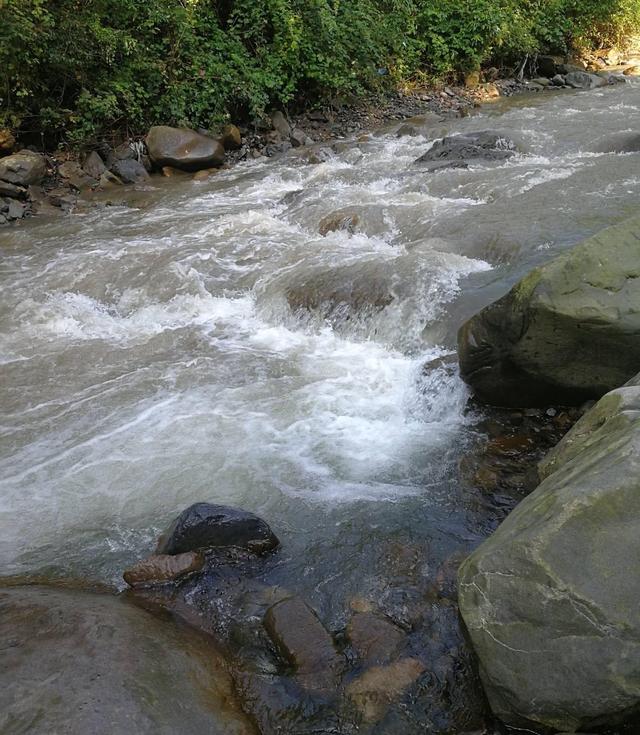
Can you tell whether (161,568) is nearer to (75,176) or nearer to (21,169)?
(21,169)

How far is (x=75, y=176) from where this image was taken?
11969 mm

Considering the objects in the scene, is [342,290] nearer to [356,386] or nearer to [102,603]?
[356,386]

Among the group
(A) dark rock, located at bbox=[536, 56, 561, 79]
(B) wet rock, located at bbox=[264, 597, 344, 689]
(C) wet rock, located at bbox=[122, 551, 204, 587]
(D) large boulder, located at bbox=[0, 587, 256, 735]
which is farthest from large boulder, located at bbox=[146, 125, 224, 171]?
(A) dark rock, located at bbox=[536, 56, 561, 79]

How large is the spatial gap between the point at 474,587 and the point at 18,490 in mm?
3114

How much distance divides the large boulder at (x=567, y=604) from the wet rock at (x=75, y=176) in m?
10.9

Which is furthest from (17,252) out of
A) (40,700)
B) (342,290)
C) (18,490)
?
(40,700)

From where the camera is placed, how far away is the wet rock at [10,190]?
35.5 ft

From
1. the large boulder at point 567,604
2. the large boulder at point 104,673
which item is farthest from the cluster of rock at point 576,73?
the large boulder at point 104,673

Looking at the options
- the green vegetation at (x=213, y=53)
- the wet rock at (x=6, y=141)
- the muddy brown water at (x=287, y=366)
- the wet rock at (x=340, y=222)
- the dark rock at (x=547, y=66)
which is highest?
the green vegetation at (x=213, y=53)

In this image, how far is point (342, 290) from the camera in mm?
6570

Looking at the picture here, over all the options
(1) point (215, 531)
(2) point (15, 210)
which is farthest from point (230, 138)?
(1) point (215, 531)

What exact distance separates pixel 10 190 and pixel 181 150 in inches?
118

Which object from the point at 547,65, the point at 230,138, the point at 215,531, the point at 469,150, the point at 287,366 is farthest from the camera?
the point at 547,65

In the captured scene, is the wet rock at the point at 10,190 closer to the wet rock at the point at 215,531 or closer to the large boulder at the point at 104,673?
the wet rock at the point at 215,531
